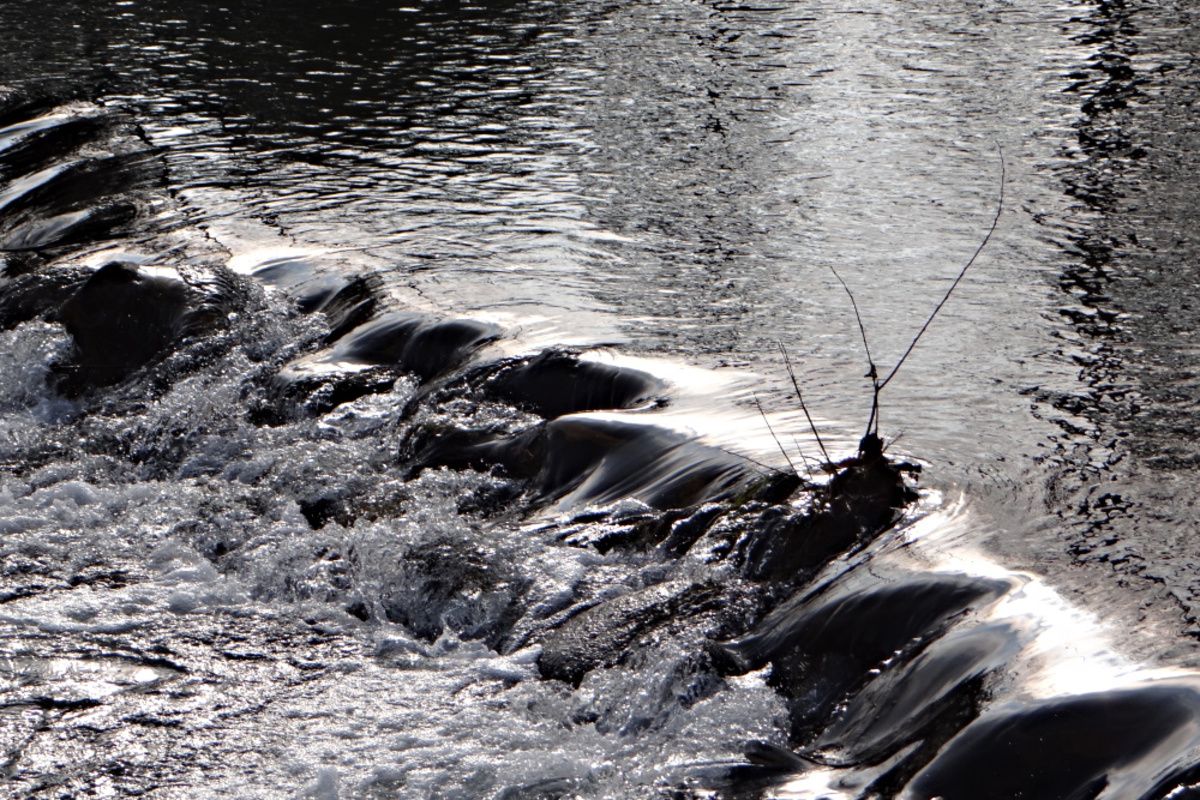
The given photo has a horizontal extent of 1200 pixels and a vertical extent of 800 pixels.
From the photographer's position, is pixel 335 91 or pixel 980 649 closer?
pixel 980 649

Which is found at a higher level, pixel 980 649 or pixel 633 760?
pixel 980 649

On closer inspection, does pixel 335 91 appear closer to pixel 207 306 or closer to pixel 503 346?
pixel 207 306

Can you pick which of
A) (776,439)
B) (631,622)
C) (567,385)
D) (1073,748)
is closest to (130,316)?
(567,385)

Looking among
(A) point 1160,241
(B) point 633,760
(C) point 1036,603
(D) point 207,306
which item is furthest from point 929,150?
(B) point 633,760

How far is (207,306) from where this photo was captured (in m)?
8.19

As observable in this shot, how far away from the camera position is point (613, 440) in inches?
236

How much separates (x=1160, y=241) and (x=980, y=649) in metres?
4.35

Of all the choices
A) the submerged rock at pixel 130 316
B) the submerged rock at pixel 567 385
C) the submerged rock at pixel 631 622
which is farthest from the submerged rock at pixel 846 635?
the submerged rock at pixel 130 316

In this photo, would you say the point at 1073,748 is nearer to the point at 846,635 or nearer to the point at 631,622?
the point at 846,635

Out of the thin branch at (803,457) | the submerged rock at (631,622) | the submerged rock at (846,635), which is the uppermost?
the thin branch at (803,457)

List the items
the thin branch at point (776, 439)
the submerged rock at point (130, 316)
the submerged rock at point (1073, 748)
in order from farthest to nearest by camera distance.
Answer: the submerged rock at point (130, 316) < the thin branch at point (776, 439) < the submerged rock at point (1073, 748)

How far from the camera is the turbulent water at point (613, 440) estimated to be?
14.1ft

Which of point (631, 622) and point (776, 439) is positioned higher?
point (776, 439)

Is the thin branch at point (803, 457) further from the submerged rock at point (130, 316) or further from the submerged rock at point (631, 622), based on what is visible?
the submerged rock at point (130, 316)
